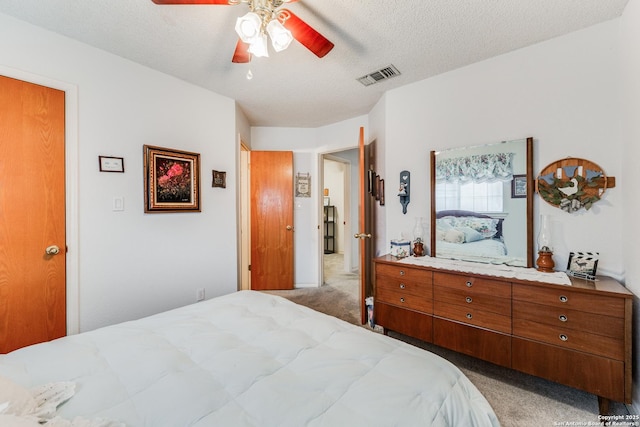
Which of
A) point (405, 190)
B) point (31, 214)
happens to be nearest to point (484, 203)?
point (405, 190)

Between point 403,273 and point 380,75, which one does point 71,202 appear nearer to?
point 403,273

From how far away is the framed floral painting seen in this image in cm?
228

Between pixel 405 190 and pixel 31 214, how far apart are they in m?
2.85

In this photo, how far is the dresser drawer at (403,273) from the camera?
6.73 feet

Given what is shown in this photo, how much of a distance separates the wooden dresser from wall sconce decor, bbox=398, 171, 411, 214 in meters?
0.64

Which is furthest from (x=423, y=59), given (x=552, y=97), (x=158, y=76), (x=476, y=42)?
(x=158, y=76)

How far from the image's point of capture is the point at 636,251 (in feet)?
4.79

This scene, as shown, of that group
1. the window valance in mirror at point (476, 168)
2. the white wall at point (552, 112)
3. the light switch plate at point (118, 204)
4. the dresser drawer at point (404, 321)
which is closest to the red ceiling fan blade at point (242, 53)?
the light switch plate at point (118, 204)

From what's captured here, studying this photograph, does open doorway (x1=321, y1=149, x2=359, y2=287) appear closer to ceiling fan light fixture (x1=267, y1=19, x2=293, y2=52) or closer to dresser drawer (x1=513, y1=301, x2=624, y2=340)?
dresser drawer (x1=513, y1=301, x2=624, y2=340)

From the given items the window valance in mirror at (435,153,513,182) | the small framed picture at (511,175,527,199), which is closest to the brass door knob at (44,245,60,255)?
the window valance in mirror at (435,153,513,182)

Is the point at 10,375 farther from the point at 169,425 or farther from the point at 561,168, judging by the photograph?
the point at 561,168

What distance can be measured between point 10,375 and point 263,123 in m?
3.43

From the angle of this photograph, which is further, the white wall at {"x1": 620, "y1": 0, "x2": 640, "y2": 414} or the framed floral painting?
the framed floral painting

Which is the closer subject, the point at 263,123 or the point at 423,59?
the point at 423,59
